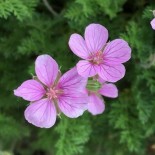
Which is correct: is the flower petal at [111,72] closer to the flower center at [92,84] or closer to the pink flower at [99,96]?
the flower center at [92,84]

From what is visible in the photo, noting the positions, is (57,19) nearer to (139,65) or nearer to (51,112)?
(139,65)

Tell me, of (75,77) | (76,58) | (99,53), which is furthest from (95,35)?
(76,58)

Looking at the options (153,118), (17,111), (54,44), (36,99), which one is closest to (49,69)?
(36,99)

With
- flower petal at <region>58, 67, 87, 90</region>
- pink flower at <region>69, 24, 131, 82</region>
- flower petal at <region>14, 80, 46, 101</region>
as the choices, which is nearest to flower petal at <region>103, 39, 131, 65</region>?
pink flower at <region>69, 24, 131, 82</region>

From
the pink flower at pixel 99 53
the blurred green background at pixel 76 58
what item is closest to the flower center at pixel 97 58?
the pink flower at pixel 99 53

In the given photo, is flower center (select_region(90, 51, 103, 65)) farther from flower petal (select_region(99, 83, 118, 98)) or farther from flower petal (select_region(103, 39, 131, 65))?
flower petal (select_region(99, 83, 118, 98))

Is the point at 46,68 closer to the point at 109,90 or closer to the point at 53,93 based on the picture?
the point at 53,93
